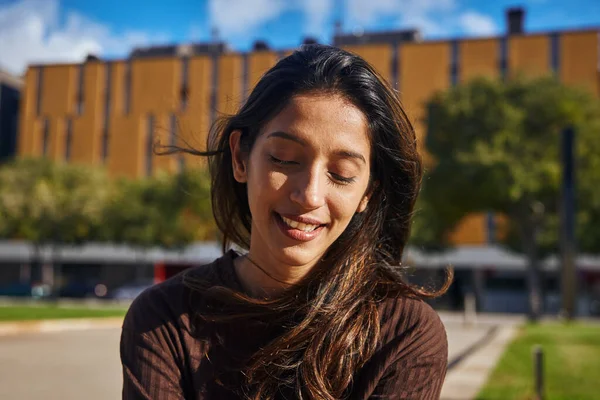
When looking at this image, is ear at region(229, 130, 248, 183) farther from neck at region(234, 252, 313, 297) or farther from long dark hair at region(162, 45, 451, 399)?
neck at region(234, 252, 313, 297)

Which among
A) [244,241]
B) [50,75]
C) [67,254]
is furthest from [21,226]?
[244,241]

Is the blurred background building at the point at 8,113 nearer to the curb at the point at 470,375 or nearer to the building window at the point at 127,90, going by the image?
the building window at the point at 127,90

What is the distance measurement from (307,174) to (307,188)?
4 cm

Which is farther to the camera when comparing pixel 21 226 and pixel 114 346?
pixel 21 226

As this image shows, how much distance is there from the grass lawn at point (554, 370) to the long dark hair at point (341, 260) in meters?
5.05

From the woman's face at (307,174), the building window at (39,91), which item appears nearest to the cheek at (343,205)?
the woman's face at (307,174)

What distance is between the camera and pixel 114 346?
568 inches

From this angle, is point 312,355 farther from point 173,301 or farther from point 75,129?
point 75,129

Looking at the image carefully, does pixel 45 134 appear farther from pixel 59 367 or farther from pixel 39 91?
pixel 59 367

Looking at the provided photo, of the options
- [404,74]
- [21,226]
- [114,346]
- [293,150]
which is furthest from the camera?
[404,74]

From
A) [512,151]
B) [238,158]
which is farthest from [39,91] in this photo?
[238,158]

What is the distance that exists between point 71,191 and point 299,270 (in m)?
42.8

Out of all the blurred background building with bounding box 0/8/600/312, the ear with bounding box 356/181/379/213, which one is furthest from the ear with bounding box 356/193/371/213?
the blurred background building with bounding box 0/8/600/312

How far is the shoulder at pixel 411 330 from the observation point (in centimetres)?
188
